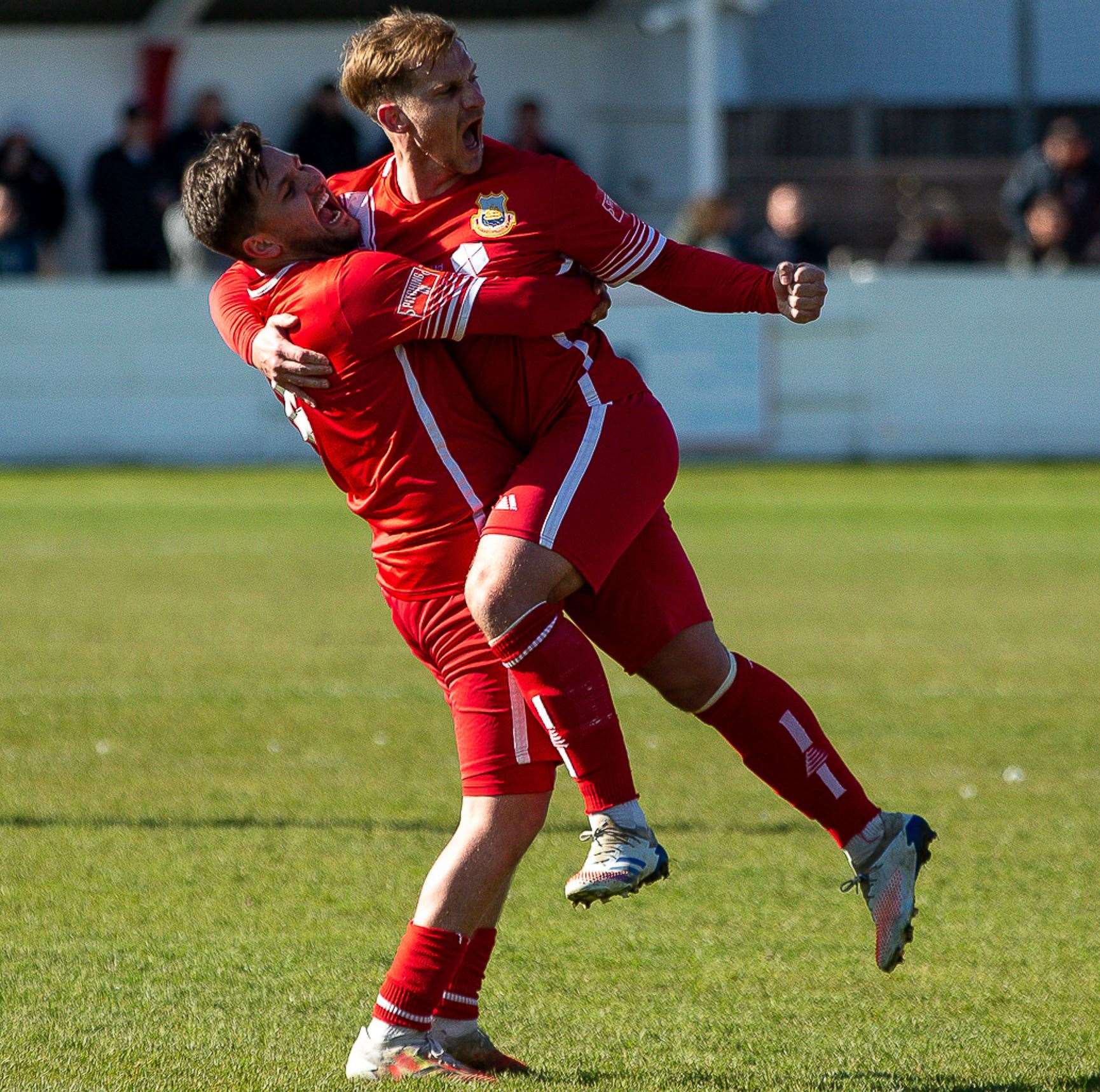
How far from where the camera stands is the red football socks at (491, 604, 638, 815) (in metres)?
4.01

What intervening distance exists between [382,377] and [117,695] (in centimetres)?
489

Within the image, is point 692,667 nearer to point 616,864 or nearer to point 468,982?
point 616,864

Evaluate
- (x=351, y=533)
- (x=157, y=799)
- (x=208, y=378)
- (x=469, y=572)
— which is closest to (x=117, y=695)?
(x=157, y=799)

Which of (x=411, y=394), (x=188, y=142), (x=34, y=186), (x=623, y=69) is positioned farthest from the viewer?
(x=623, y=69)

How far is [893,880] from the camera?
4320 mm

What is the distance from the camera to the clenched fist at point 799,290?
14.0 feet

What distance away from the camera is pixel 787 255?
19.6 meters

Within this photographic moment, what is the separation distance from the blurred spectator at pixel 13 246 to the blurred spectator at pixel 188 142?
1.72 metres

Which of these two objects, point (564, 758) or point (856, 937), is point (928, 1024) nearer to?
point (856, 937)


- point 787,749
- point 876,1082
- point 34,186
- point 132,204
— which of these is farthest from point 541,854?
point 34,186

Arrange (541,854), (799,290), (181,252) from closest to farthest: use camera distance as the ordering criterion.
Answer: (799,290) → (541,854) → (181,252)

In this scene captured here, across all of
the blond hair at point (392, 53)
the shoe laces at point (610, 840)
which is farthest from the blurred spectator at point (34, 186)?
the shoe laces at point (610, 840)

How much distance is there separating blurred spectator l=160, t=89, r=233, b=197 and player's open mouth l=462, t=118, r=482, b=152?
59.5 ft

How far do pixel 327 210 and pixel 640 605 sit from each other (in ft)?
3.43
